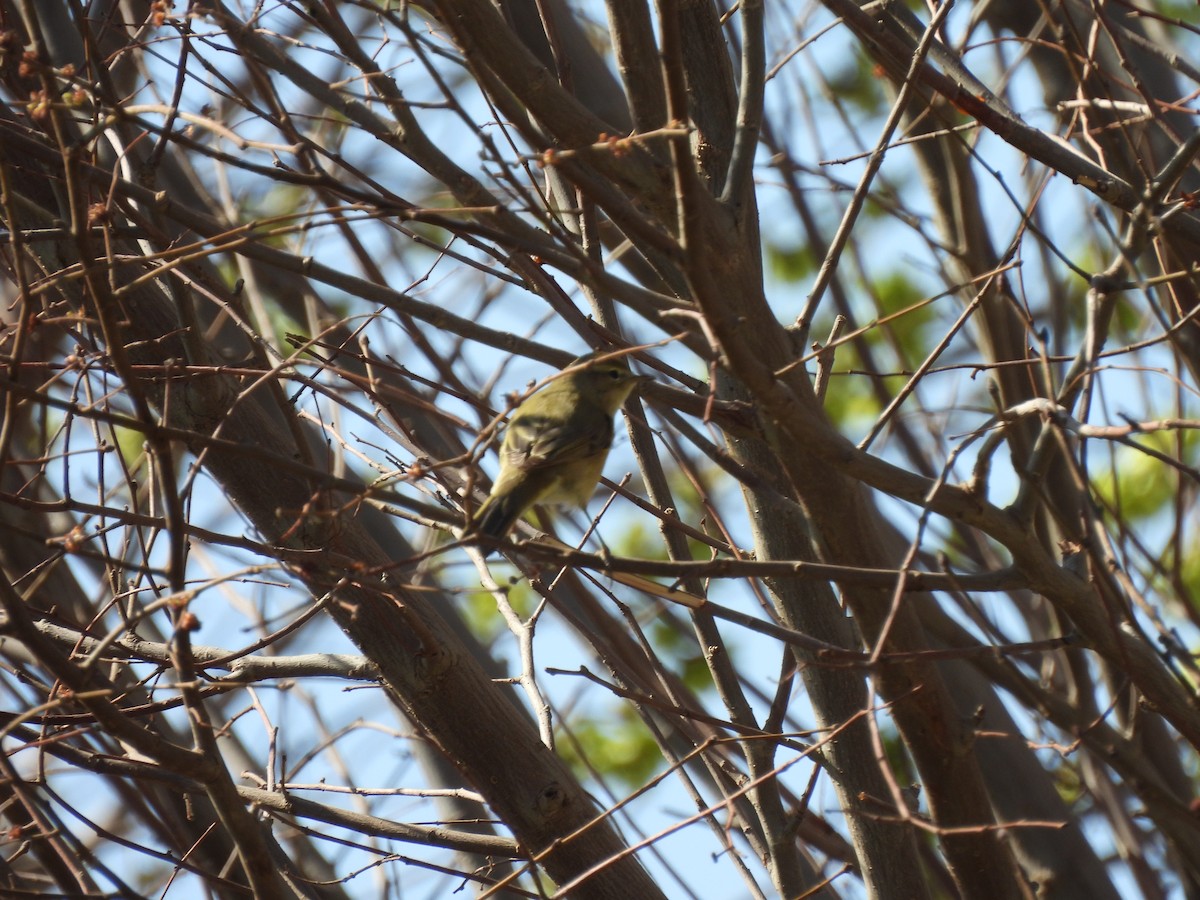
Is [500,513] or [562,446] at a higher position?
[562,446]

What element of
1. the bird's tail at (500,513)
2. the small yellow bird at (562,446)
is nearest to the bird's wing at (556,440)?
the small yellow bird at (562,446)

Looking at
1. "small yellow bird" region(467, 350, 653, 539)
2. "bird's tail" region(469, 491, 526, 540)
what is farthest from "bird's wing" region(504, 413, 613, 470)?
"bird's tail" region(469, 491, 526, 540)

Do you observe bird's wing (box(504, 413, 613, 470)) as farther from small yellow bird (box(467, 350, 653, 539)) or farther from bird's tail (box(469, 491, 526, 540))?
bird's tail (box(469, 491, 526, 540))

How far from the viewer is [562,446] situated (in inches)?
152

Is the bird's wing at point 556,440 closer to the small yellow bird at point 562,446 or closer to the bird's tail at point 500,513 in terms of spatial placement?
the small yellow bird at point 562,446

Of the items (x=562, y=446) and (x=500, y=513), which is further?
(x=562, y=446)

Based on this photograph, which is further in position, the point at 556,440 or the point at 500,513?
the point at 556,440

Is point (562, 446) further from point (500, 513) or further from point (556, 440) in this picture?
point (500, 513)

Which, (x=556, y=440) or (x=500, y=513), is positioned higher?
(x=556, y=440)

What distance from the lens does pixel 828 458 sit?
2.49 metres

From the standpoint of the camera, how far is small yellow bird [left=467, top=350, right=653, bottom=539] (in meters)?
3.56

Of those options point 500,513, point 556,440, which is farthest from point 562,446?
point 500,513

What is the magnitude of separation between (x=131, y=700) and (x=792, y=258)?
4.79 m

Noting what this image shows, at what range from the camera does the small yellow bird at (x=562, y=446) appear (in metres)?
3.56
